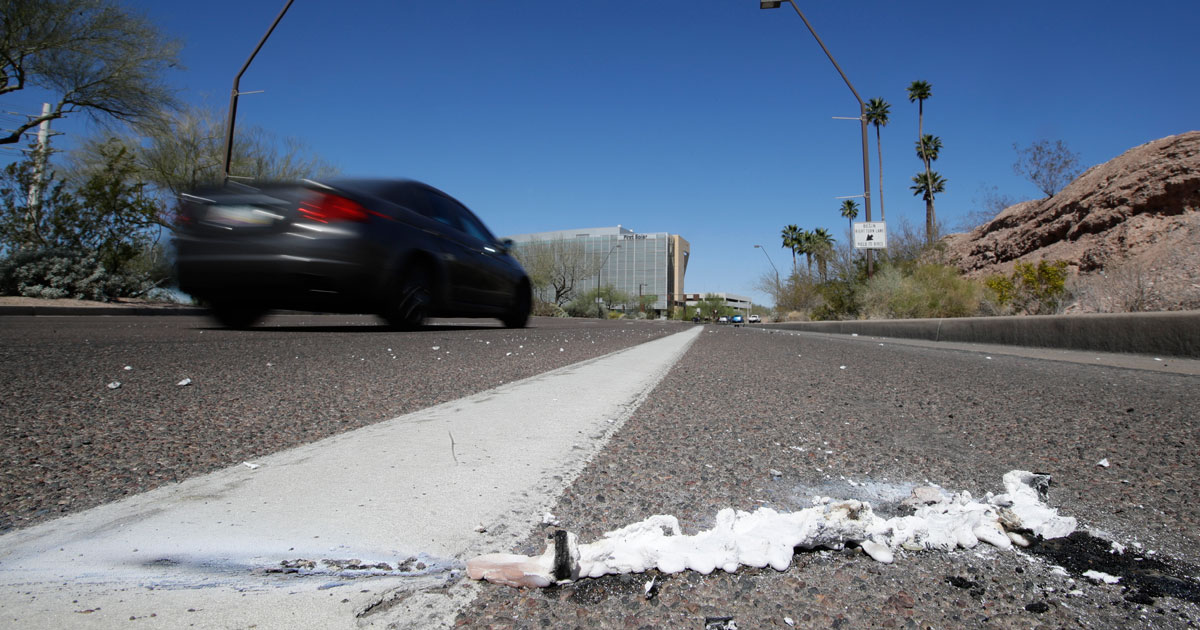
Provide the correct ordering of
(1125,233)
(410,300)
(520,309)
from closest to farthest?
(410,300) → (520,309) → (1125,233)

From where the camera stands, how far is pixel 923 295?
14.6m

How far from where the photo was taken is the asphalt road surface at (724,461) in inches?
31.0

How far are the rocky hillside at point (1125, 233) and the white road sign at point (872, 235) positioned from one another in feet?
11.2

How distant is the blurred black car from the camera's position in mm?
5434

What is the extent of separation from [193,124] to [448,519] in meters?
33.7

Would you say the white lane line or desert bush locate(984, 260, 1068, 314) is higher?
desert bush locate(984, 260, 1068, 314)

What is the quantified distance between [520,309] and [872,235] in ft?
41.2

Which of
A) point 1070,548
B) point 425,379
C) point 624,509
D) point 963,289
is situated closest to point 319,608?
point 624,509

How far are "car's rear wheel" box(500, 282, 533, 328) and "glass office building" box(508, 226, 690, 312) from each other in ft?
150

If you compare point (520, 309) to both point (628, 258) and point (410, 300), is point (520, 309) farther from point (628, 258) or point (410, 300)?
point (628, 258)

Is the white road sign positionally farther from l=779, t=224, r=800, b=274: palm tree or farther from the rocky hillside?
l=779, t=224, r=800, b=274: palm tree

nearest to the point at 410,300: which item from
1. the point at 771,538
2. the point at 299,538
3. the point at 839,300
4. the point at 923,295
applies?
the point at 299,538

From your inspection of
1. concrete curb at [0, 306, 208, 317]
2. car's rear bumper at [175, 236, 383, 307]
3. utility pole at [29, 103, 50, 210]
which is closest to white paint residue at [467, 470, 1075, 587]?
car's rear bumper at [175, 236, 383, 307]

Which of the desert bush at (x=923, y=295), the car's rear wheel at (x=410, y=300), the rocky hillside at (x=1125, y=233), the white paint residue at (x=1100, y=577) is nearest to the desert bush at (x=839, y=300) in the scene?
the desert bush at (x=923, y=295)
